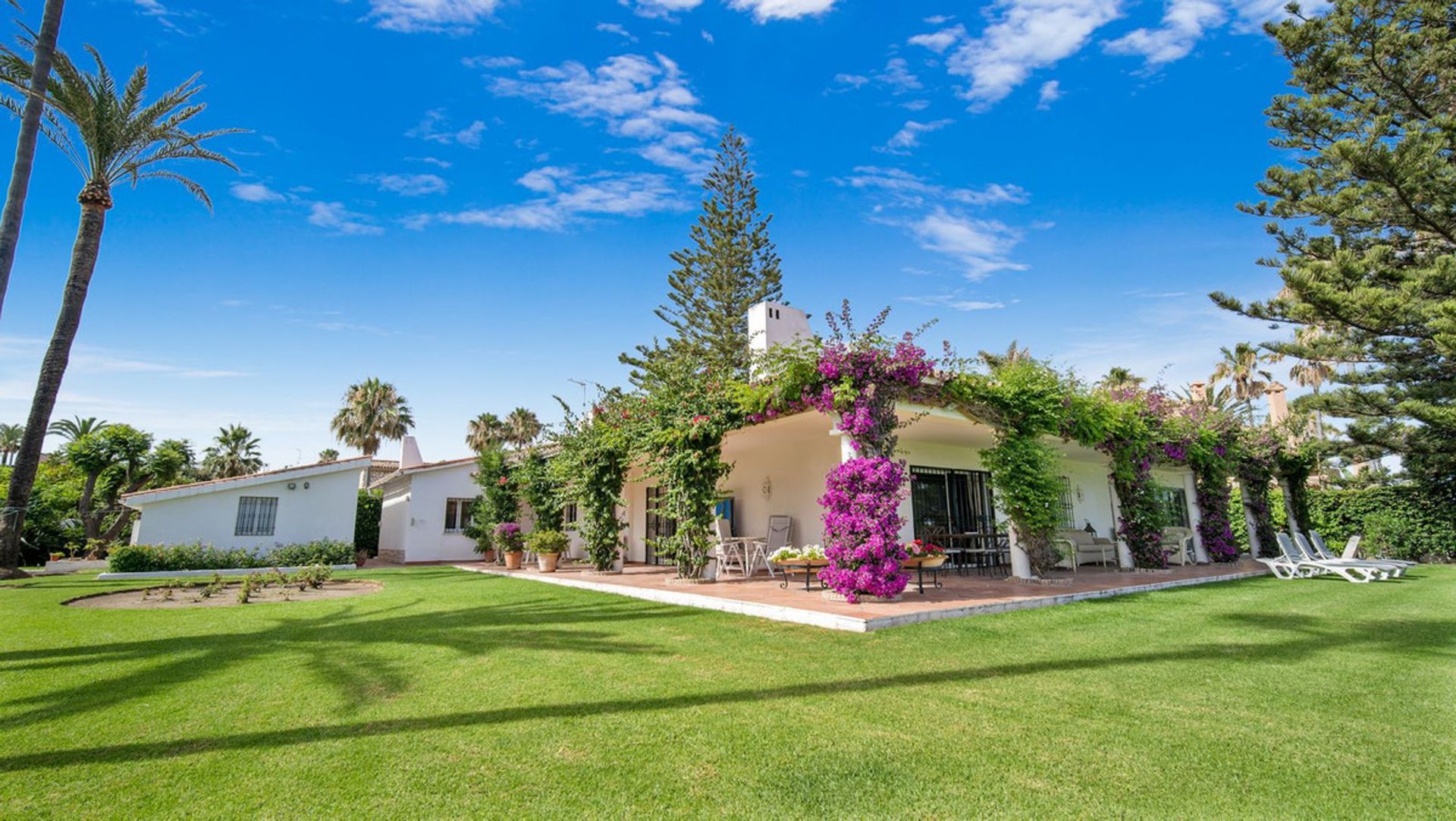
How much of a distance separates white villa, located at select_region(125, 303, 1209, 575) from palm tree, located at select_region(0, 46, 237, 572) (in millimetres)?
4030

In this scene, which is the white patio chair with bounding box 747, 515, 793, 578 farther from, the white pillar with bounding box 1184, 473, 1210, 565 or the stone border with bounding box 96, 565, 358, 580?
the white pillar with bounding box 1184, 473, 1210, 565

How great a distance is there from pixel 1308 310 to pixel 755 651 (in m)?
14.3

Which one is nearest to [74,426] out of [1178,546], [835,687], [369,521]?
[369,521]

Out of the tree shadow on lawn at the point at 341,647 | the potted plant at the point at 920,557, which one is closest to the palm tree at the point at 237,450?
the tree shadow on lawn at the point at 341,647

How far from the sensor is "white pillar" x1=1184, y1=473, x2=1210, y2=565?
12.7 m

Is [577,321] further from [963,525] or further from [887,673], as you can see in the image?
[887,673]

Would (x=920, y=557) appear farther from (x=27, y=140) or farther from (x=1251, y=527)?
(x=27, y=140)

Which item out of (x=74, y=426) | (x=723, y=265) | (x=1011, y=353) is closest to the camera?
(x=723, y=265)

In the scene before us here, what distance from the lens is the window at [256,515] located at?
15.3m

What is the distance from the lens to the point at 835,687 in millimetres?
3865

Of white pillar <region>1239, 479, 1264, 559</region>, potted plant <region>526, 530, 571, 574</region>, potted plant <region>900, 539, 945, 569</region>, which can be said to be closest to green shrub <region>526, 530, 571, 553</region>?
potted plant <region>526, 530, 571, 574</region>

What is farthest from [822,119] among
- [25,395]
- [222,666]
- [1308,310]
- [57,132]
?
[25,395]

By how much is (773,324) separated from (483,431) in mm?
21896

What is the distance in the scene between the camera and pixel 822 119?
12609 millimetres
